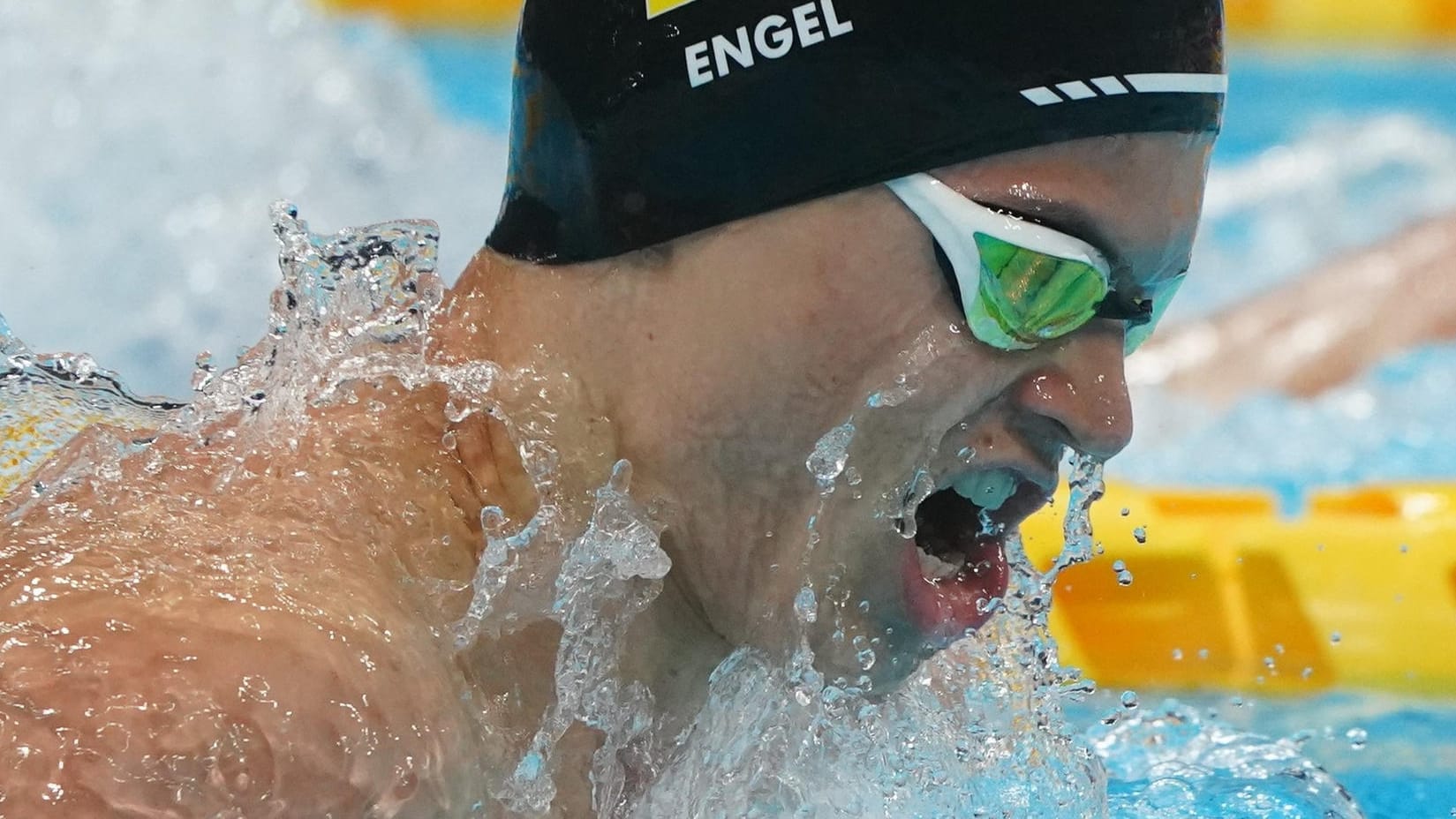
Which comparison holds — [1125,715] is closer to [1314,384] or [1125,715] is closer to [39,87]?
[1314,384]

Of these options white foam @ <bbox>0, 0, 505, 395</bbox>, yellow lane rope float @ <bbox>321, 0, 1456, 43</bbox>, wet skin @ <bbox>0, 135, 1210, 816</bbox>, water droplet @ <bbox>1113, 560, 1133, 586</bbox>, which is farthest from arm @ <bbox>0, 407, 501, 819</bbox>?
yellow lane rope float @ <bbox>321, 0, 1456, 43</bbox>

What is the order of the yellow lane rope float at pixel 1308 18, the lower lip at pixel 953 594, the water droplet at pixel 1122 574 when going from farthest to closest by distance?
the yellow lane rope float at pixel 1308 18
the water droplet at pixel 1122 574
the lower lip at pixel 953 594

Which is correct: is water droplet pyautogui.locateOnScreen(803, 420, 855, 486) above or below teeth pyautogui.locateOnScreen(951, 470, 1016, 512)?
above

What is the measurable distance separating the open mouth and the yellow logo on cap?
0.50m

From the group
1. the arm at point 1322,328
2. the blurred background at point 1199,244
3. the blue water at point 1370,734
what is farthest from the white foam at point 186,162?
the blue water at point 1370,734

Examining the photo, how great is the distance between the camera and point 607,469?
1433 millimetres

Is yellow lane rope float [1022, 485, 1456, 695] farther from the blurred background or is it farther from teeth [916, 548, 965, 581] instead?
teeth [916, 548, 965, 581]

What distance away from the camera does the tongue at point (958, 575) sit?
144cm

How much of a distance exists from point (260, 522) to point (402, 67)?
16.8ft

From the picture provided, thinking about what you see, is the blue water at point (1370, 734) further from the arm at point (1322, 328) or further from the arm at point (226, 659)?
the arm at point (1322, 328)

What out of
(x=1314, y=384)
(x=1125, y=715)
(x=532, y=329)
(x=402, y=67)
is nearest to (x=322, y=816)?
(x=532, y=329)

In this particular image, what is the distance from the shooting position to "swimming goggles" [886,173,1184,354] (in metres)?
1.33

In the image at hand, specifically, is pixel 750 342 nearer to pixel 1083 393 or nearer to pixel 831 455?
pixel 831 455

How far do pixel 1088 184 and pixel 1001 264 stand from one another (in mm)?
110
